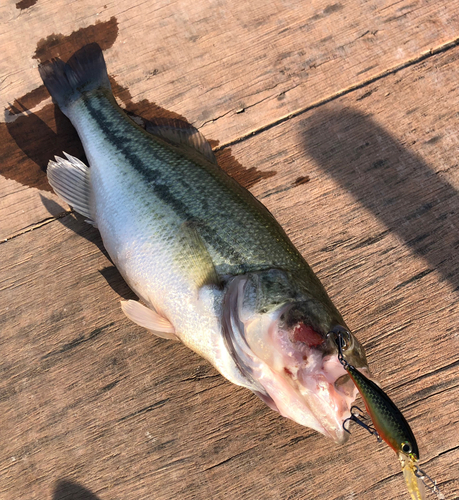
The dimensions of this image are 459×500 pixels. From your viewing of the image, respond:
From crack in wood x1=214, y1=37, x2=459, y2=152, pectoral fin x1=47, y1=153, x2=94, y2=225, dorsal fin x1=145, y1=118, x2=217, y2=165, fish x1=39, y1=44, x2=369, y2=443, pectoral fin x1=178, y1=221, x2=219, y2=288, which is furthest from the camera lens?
crack in wood x1=214, y1=37, x2=459, y2=152

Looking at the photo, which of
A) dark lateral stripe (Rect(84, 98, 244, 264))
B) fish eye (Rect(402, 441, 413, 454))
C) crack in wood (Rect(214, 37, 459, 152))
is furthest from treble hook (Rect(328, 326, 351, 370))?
crack in wood (Rect(214, 37, 459, 152))

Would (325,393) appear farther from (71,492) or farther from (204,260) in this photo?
(71,492)

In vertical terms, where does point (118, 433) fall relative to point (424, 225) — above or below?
above

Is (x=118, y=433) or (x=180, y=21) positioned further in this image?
(x=180, y=21)

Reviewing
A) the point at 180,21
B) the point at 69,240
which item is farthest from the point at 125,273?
the point at 180,21

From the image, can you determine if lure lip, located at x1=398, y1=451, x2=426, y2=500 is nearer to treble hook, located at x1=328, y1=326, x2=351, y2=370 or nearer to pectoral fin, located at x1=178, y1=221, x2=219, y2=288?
treble hook, located at x1=328, y1=326, x2=351, y2=370

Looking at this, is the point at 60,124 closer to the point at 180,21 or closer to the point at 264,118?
the point at 180,21

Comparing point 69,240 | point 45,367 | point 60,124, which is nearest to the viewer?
point 45,367
